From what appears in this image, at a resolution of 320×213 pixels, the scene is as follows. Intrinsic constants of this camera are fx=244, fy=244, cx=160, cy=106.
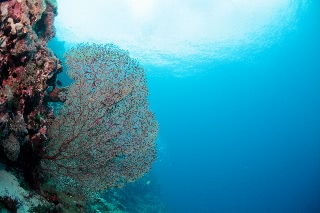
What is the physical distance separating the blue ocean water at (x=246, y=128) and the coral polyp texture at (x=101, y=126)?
3670 centimetres

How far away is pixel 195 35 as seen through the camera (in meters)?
38.3

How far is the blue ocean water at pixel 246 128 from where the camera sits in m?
50.8

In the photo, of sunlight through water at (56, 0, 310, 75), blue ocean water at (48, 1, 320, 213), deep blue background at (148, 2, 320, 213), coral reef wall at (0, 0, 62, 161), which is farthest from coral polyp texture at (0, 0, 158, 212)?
blue ocean water at (48, 1, 320, 213)

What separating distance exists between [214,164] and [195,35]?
77649mm

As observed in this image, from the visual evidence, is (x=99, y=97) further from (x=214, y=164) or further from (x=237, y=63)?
(x=214, y=164)

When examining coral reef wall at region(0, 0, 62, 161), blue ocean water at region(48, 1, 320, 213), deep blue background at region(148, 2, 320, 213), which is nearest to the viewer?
coral reef wall at region(0, 0, 62, 161)

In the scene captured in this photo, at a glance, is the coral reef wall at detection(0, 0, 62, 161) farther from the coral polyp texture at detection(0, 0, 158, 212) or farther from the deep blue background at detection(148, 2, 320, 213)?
the deep blue background at detection(148, 2, 320, 213)

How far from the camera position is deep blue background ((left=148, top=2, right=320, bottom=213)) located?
2103 inches

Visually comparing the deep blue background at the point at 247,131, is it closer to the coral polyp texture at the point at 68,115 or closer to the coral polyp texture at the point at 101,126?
the coral polyp texture at the point at 101,126

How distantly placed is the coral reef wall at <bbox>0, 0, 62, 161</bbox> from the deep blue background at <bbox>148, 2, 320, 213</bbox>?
37580 mm

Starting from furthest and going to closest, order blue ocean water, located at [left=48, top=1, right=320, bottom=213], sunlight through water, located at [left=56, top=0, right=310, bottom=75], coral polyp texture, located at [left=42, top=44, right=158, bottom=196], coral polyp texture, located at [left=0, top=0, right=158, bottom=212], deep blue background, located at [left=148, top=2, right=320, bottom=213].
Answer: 1. deep blue background, located at [left=148, top=2, right=320, bottom=213]
2. blue ocean water, located at [left=48, top=1, right=320, bottom=213]
3. sunlight through water, located at [left=56, top=0, right=310, bottom=75]
4. coral polyp texture, located at [left=42, top=44, right=158, bottom=196]
5. coral polyp texture, located at [left=0, top=0, right=158, bottom=212]

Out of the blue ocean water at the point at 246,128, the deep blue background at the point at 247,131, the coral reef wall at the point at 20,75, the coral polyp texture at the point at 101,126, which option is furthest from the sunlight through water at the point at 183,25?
the coral reef wall at the point at 20,75

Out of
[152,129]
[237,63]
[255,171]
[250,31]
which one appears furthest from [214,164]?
[152,129]

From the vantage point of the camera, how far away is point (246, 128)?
85000 millimetres
